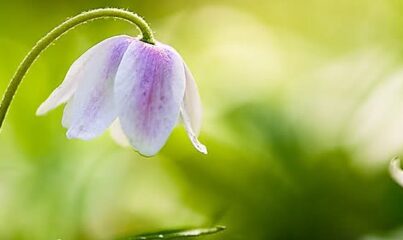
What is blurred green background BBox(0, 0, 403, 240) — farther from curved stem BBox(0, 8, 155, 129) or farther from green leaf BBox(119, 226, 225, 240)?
curved stem BBox(0, 8, 155, 129)

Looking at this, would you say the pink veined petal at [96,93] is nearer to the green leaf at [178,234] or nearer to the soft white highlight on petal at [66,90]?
the soft white highlight on petal at [66,90]

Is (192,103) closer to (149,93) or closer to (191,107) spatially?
(191,107)

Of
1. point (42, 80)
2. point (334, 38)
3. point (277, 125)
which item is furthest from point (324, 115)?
point (334, 38)

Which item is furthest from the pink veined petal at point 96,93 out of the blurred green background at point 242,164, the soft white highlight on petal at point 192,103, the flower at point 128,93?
the blurred green background at point 242,164

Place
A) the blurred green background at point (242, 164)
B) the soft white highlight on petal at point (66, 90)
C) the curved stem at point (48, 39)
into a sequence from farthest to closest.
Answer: the blurred green background at point (242, 164), the soft white highlight on petal at point (66, 90), the curved stem at point (48, 39)

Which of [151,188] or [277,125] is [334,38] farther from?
[151,188]

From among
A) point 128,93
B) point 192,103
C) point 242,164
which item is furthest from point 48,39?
point 242,164
